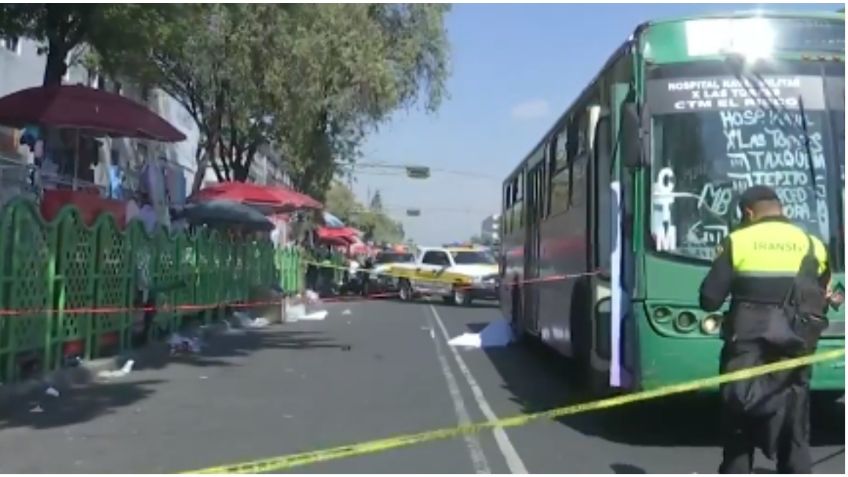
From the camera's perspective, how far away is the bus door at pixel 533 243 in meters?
14.2

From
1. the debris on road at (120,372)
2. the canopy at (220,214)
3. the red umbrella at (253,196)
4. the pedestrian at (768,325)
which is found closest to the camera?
the pedestrian at (768,325)

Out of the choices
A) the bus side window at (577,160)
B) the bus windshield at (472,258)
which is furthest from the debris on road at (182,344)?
the bus windshield at (472,258)

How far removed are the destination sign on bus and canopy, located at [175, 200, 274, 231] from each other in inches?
587

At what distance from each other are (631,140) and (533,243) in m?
7.04

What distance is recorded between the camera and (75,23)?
1432 centimetres

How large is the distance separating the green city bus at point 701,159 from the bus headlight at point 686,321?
1 centimetres

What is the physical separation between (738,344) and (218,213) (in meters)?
17.1

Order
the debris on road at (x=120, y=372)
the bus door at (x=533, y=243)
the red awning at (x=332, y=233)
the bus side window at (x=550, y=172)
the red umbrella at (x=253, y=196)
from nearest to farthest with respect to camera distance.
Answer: the bus side window at (x=550, y=172)
the debris on road at (x=120, y=372)
the bus door at (x=533, y=243)
the red umbrella at (x=253, y=196)
the red awning at (x=332, y=233)

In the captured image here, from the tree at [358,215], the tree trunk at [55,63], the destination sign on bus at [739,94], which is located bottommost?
the destination sign on bus at [739,94]

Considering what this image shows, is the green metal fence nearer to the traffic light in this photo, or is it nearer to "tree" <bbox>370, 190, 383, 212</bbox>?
the traffic light

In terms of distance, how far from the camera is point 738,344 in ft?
20.4

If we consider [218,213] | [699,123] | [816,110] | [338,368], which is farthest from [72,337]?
[218,213]

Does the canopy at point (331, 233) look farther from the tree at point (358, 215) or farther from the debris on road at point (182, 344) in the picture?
the debris on road at point (182, 344)

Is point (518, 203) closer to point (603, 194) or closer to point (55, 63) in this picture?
point (55, 63)
